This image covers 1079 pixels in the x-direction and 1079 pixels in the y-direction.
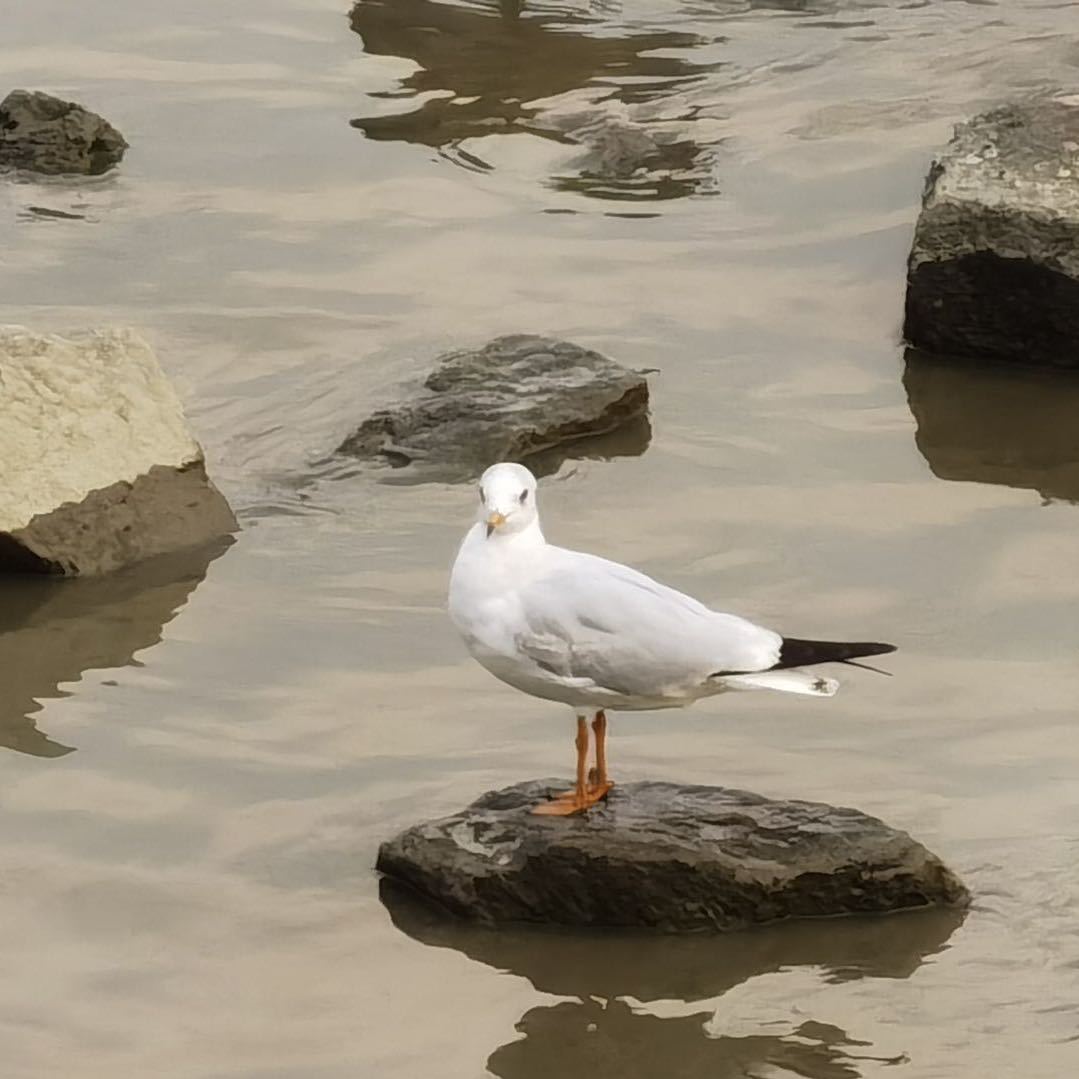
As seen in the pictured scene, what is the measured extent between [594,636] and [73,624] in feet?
6.59

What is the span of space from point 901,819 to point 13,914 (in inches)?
78.3

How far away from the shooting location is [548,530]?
7172mm

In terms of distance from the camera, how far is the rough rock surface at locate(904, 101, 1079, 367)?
796 centimetres

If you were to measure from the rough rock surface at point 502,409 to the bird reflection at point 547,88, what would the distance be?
7.10 ft

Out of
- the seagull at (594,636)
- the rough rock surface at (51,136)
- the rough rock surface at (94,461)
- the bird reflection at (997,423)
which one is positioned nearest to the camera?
the seagull at (594,636)

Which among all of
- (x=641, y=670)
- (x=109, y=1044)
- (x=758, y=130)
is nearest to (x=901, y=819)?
(x=641, y=670)

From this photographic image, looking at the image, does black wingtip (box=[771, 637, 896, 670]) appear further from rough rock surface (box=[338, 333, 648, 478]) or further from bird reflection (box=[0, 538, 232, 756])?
rough rock surface (box=[338, 333, 648, 478])

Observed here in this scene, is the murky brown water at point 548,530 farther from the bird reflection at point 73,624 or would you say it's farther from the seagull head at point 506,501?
the seagull head at point 506,501

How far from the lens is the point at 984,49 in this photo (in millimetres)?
11398

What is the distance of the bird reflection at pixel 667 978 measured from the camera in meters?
4.65

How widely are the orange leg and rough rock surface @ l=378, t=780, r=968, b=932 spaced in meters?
0.02

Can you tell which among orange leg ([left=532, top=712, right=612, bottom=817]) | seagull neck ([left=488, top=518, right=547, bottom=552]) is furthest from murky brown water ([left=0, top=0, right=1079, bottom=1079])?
seagull neck ([left=488, top=518, right=547, bottom=552])

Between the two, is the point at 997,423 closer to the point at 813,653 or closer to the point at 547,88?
the point at 813,653

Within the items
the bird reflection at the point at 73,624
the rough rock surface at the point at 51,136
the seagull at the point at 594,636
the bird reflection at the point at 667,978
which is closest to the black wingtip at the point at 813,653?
the seagull at the point at 594,636
